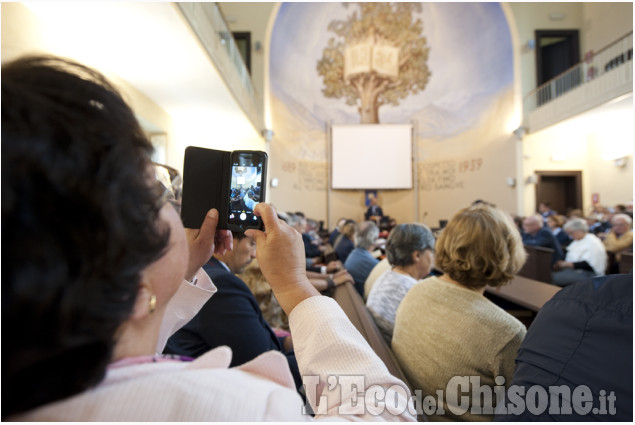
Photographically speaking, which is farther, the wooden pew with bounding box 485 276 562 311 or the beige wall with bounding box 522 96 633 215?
the beige wall with bounding box 522 96 633 215

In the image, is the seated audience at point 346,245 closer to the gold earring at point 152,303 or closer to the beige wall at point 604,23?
the gold earring at point 152,303

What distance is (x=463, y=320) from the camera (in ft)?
4.70

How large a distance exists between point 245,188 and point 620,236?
20.6ft

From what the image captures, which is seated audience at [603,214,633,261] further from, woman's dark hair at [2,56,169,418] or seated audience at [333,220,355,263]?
woman's dark hair at [2,56,169,418]

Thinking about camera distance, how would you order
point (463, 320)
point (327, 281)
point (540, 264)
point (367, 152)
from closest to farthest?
point (463, 320) → point (327, 281) → point (540, 264) → point (367, 152)

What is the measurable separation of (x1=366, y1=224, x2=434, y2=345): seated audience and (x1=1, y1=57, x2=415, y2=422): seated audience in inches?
67.1

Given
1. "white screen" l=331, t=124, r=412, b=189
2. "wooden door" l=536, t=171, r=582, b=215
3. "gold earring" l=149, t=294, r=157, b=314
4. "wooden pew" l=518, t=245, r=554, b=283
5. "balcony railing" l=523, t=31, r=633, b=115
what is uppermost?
"balcony railing" l=523, t=31, r=633, b=115

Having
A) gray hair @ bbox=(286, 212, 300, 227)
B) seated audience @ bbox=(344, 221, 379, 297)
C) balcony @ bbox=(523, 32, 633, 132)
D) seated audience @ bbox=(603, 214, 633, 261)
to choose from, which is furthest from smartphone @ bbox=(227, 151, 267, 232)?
balcony @ bbox=(523, 32, 633, 132)

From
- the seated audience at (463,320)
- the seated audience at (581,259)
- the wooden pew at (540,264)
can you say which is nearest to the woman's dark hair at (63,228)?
the seated audience at (463,320)

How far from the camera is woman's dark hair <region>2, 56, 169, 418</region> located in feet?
1.26

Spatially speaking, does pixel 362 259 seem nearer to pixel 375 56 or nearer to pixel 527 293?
pixel 527 293

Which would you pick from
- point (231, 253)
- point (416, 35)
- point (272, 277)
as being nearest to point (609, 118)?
point (416, 35)

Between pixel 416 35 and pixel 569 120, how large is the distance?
20.3 feet

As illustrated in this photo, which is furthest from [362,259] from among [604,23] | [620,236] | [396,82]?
[604,23]
